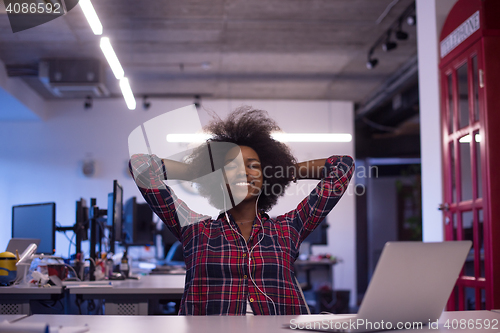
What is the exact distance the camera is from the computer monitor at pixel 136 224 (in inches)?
148

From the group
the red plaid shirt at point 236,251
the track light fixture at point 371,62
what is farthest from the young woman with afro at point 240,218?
the track light fixture at point 371,62

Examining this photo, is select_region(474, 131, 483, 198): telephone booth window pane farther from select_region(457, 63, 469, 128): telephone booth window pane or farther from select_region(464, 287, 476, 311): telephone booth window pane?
select_region(464, 287, 476, 311): telephone booth window pane

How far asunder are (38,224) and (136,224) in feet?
2.72

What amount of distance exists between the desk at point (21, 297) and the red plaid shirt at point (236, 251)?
4.43ft

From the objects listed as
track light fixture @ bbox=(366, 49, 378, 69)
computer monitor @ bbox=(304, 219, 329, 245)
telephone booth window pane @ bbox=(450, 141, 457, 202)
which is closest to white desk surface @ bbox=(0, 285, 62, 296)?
telephone booth window pane @ bbox=(450, 141, 457, 202)

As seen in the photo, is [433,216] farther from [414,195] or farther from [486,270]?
[414,195]

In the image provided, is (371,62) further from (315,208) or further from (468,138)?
(315,208)

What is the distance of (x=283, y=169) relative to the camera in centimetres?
216

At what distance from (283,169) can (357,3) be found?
10.5 ft

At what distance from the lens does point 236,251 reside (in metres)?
1.69

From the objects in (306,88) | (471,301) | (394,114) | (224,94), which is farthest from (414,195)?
(471,301)

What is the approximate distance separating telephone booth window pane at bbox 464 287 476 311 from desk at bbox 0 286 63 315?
8.52ft

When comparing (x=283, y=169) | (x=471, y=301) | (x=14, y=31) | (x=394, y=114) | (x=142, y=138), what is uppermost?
(x=14, y=31)

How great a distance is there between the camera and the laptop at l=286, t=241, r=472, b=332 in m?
1.03
